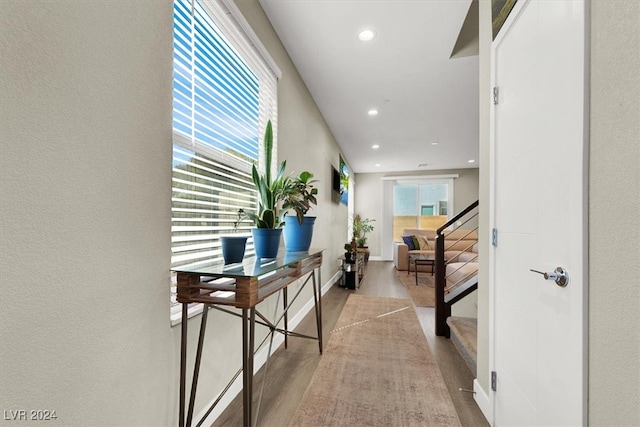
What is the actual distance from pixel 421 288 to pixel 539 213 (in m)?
3.94

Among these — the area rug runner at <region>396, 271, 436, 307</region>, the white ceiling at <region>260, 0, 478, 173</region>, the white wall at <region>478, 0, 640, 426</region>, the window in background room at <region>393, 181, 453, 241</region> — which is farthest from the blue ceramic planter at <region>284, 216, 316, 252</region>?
the window in background room at <region>393, 181, 453, 241</region>

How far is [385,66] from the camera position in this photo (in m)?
2.79

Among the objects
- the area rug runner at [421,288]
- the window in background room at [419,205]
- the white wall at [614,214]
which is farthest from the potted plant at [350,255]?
the window in background room at [419,205]

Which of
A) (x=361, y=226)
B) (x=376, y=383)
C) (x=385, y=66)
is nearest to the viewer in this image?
(x=376, y=383)

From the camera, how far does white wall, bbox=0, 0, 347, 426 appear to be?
684 mm

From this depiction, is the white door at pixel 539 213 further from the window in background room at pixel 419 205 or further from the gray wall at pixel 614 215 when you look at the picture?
the window in background room at pixel 419 205

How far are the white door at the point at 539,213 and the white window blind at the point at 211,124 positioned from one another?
1.54m

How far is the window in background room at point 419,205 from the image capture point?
8219 mm

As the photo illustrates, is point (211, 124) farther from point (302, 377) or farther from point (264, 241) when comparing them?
point (302, 377)

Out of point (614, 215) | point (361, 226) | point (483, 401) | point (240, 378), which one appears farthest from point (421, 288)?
point (614, 215)

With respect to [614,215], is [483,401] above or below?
below

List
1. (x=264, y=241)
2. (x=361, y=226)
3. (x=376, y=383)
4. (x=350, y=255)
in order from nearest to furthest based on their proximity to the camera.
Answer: (x=264, y=241) < (x=376, y=383) < (x=350, y=255) < (x=361, y=226)

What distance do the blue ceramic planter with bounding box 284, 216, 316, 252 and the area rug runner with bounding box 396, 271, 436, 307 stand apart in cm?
240

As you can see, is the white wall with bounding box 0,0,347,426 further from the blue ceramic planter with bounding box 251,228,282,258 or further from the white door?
the white door
